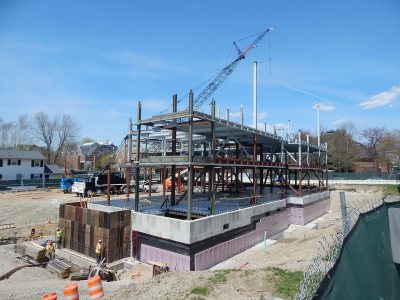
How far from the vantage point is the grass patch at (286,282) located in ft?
25.3

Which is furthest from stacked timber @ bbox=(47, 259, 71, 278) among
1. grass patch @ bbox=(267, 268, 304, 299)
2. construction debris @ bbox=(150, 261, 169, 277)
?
grass patch @ bbox=(267, 268, 304, 299)

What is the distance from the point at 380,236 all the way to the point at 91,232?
621 inches

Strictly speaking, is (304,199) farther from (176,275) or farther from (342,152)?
(342,152)

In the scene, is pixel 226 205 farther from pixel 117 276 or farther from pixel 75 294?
pixel 75 294

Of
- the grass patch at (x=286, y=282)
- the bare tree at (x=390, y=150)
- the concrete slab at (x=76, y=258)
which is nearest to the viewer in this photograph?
the grass patch at (x=286, y=282)

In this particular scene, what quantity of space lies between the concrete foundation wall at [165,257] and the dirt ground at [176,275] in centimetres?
65

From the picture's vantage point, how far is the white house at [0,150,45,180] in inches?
2026

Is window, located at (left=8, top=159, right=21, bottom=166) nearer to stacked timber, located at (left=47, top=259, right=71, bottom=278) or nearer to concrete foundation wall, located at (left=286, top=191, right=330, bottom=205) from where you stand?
stacked timber, located at (left=47, top=259, right=71, bottom=278)

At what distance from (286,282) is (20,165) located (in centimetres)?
5671

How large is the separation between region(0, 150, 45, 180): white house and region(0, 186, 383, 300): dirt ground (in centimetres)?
2438

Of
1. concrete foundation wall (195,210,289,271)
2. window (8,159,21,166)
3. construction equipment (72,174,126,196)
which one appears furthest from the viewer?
window (8,159,21,166)

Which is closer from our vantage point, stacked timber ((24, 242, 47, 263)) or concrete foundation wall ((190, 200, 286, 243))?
concrete foundation wall ((190, 200, 286, 243))

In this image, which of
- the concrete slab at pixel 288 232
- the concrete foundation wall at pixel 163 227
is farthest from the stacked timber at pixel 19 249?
the concrete slab at pixel 288 232

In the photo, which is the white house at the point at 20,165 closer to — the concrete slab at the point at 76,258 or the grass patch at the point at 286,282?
the concrete slab at the point at 76,258
